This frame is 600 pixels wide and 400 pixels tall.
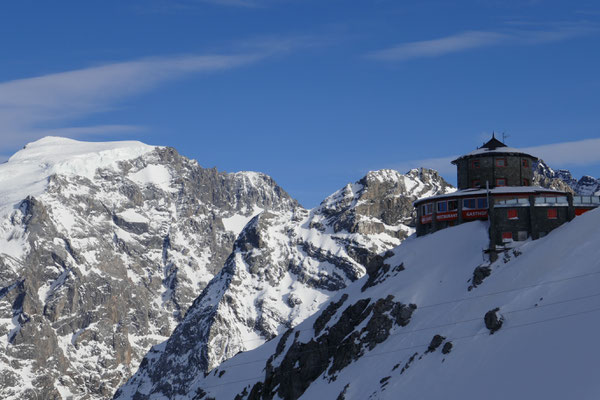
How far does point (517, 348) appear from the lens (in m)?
81.6

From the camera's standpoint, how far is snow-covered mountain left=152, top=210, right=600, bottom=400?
7788cm

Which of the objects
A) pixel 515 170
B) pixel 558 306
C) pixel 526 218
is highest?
pixel 515 170

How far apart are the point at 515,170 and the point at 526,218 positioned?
28910 millimetres

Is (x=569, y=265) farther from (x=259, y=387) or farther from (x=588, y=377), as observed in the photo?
(x=259, y=387)

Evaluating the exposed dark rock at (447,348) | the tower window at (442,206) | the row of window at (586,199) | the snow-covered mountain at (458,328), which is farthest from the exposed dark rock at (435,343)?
the tower window at (442,206)

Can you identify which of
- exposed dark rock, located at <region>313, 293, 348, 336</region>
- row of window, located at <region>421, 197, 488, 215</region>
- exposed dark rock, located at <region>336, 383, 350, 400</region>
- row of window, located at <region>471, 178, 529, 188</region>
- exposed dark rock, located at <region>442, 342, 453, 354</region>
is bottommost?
exposed dark rock, located at <region>336, 383, 350, 400</region>

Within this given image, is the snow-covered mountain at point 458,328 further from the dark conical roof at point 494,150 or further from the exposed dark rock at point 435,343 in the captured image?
the dark conical roof at point 494,150

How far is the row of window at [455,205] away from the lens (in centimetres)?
12106

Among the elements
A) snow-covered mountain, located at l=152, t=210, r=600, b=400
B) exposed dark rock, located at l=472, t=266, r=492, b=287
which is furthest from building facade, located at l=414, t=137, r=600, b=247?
exposed dark rock, located at l=472, t=266, r=492, b=287

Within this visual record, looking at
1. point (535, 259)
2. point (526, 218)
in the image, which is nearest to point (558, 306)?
point (535, 259)

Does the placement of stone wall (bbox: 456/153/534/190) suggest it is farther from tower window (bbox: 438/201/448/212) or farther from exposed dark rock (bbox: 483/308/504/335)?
exposed dark rock (bbox: 483/308/504/335)

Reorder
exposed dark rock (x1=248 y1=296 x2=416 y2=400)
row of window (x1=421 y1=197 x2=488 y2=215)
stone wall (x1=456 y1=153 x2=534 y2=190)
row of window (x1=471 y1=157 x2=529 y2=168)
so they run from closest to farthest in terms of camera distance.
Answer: exposed dark rock (x1=248 y1=296 x2=416 y2=400)
row of window (x1=421 y1=197 x2=488 y2=215)
stone wall (x1=456 y1=153 x2=534 y2=190)
row of window (x1=471 y1=157 x2=529 y2=168)

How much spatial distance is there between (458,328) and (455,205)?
33127 mm

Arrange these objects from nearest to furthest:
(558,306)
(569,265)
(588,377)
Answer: (588,377) < (558,306) < (569,265)
